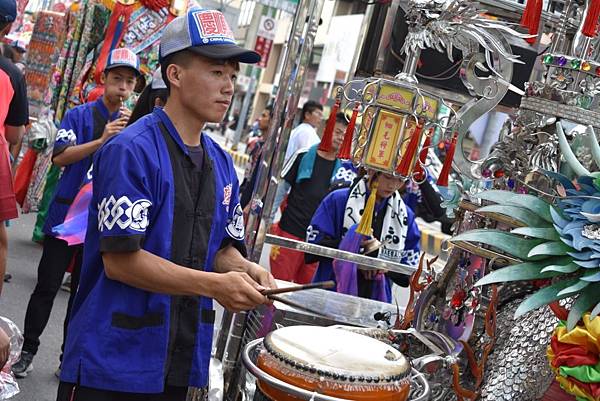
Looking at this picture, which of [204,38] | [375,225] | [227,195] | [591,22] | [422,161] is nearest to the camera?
[204,38]

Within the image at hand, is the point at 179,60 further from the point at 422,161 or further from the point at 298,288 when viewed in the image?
the point at 422,161

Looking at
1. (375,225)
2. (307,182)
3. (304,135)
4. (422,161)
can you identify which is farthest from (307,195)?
(422,161)

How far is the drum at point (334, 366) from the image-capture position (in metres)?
2.22

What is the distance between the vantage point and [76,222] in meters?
4.91

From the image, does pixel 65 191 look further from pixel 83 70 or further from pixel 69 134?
pixel 83 70

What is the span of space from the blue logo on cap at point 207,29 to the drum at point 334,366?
0.93 m

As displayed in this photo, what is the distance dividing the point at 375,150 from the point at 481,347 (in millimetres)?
1120

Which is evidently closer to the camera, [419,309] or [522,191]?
[522,191]

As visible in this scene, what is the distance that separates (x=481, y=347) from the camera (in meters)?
2.86

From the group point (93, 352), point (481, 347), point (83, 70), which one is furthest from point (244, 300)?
point (83, 70)

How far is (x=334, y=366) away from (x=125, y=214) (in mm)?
745

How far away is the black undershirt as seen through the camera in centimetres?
713

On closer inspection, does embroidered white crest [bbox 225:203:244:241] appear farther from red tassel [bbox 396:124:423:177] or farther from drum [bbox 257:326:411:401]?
red tassel [bbox 396:124:423:177]

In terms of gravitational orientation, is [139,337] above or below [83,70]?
below
